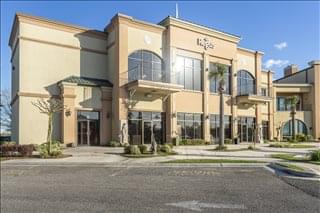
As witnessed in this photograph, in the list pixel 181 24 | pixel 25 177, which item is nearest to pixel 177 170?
pixel 25 177

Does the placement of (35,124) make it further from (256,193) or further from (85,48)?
(256,193)

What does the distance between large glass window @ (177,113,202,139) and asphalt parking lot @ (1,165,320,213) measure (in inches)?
732

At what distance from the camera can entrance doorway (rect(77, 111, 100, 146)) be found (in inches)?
1110

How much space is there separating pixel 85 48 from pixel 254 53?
21586 millimetres

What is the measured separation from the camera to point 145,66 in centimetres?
3092

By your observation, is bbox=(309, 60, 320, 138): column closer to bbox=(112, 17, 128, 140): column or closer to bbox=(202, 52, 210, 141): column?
bbox=(202, 52, 210, 141): column

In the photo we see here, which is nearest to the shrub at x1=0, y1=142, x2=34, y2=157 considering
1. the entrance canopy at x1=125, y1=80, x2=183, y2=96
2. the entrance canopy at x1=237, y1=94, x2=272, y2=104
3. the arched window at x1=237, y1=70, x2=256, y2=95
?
the entrance canopy at x1=125, y1=80, x2=183, y2=96

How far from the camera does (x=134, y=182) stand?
10.8 m

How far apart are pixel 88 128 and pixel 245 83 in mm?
20379

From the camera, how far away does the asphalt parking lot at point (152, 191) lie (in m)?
7.58

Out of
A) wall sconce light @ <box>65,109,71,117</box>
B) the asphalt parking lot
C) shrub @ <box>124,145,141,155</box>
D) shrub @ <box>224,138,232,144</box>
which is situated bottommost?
shrub @ <box>224,138,232,144</box>

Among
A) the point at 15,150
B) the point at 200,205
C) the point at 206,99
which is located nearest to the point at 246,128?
the point at 206,99

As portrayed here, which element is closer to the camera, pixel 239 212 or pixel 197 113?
pixel 239 212

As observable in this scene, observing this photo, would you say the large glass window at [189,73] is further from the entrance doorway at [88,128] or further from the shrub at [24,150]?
the shrub at [24,150]
